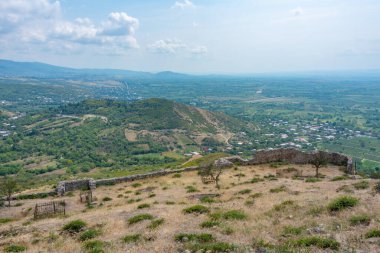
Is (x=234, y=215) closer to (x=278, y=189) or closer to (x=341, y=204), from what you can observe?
(x=341, y=204)

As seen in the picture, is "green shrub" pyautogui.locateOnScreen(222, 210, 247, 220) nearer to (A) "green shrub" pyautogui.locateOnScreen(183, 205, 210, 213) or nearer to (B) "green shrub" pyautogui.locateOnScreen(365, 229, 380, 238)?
(A) "green shrub" pyautogui.locateOnScreen(183, 205, 210, 213)

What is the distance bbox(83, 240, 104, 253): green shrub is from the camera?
1052 cm

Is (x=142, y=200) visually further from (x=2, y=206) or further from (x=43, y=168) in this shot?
(x=43, y=168)

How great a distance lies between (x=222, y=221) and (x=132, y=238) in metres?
3.52

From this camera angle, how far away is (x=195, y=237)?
10789 mm

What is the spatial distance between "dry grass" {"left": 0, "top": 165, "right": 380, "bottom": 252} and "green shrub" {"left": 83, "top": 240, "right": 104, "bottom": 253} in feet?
0.74

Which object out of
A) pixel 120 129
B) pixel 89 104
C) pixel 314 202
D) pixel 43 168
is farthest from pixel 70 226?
pixel 89 104

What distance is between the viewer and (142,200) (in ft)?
63.4

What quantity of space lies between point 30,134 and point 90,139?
3074cm

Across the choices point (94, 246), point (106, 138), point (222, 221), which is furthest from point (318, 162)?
point (106, 138)

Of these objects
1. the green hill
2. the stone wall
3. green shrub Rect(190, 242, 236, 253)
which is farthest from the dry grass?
the green hill

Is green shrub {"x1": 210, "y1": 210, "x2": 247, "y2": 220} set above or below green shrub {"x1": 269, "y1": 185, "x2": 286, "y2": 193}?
above

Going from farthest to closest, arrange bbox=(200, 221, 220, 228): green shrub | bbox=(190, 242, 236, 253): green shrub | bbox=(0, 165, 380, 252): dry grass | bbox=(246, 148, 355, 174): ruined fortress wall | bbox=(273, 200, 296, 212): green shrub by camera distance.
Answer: bbox=(246, 148, 355, 174): ruined fortress wall
bbox=(273, 200, 296, 212): green shrub
bbox=(200, 221, 220, 228): green shrub
bbox=(0, 165, 380, 252): dry grass
bbox=(190, 242, 236, 253): green shrub

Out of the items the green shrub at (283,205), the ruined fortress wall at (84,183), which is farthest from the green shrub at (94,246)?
the ruined fortress wall at (84,183)
